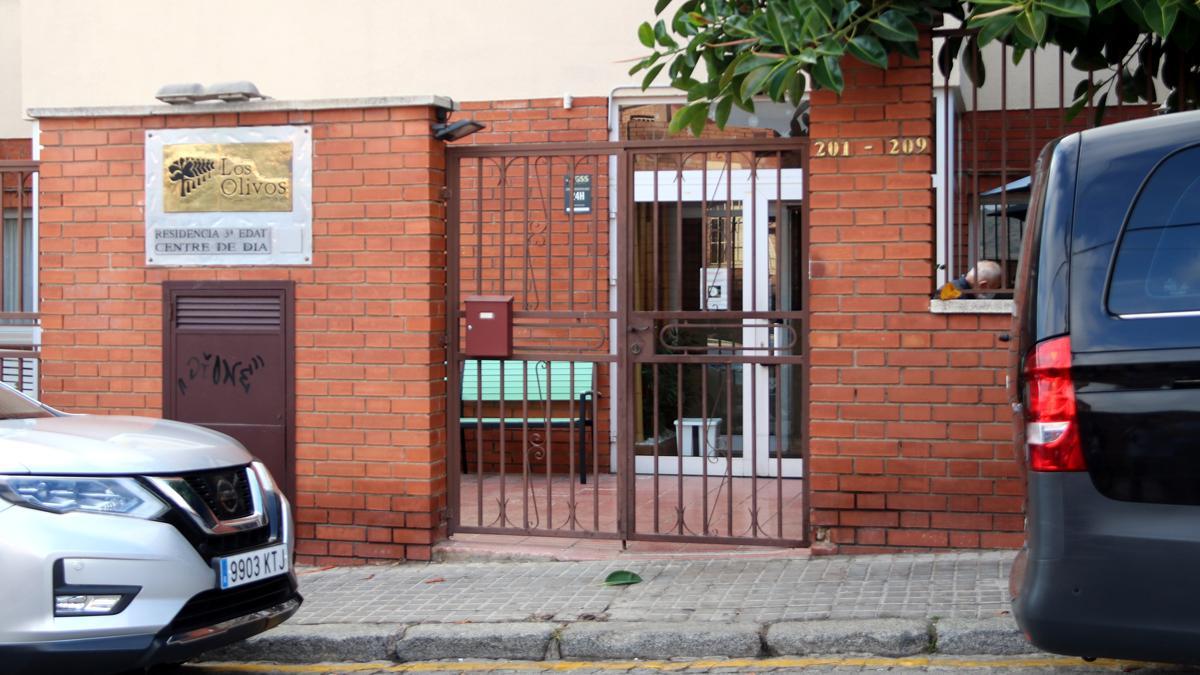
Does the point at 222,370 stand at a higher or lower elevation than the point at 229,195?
lower

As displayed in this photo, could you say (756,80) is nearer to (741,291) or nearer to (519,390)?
(741,291)

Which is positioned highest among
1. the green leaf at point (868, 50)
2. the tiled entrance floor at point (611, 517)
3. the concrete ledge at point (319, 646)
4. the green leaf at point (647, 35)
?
the green leaf at point (647, 35)

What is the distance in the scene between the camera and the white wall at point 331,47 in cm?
1058

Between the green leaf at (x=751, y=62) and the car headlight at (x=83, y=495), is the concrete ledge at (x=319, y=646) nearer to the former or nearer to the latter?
the car headlight at (x=83, y=495)

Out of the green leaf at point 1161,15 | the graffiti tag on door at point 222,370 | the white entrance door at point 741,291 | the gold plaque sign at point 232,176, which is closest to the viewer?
the green leaf at point 1161,15

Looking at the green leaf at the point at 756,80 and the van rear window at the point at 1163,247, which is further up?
the green leaf at the point at 756,80

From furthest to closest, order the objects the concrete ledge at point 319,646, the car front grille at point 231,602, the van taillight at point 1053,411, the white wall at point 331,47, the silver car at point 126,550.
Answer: the white wall at point 331,47 → the concrete ledge at point 319,646 → the car front grille at point 231,602 → the silver car at point 126,550 → the van taillight at point 1053,411

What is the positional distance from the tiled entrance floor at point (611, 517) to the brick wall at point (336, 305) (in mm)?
467

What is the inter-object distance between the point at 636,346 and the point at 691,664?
7.36 ft

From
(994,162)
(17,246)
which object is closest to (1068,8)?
(994,162)

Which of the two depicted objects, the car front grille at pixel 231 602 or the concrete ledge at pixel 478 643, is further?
the concrete ledge at pixel 478 643

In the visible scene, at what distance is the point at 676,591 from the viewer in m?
6.59

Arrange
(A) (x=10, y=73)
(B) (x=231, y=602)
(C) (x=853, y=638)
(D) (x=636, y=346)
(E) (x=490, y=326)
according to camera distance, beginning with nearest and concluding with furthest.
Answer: (B) (x=231, y=602)
(C) (x=853, y=638)
(D) (x=636, y=346)
(E) (x=490, y=326)
(A) (x=10, y=73)

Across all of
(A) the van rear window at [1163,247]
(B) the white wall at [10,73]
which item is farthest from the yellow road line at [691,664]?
(B) the white wall at [10,73]
